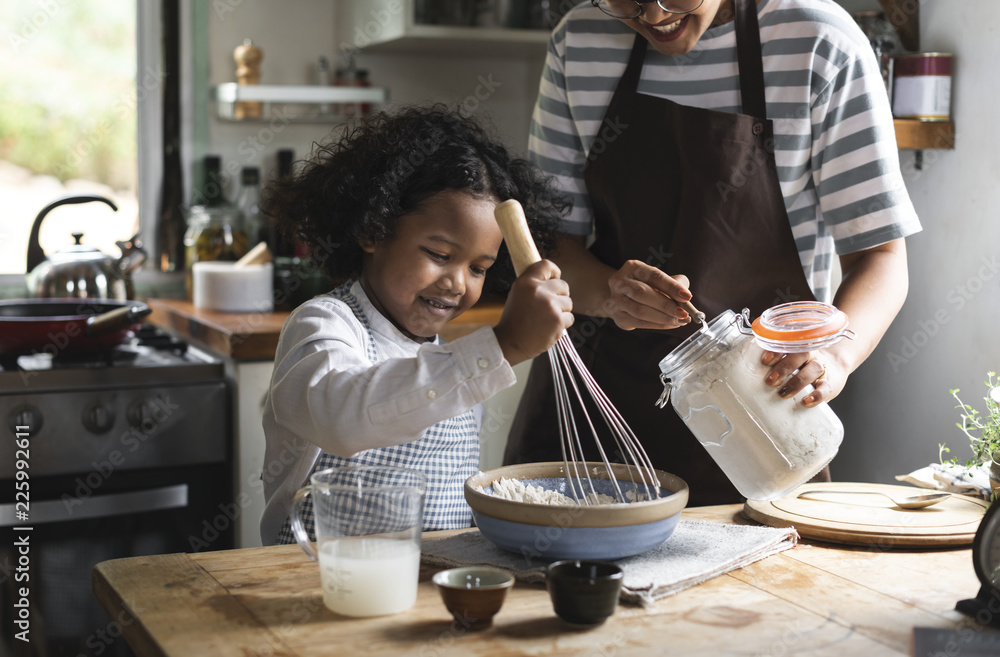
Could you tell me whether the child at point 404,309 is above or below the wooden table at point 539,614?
above

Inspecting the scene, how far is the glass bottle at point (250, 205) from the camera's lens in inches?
103

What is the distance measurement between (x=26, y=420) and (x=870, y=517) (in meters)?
1.47

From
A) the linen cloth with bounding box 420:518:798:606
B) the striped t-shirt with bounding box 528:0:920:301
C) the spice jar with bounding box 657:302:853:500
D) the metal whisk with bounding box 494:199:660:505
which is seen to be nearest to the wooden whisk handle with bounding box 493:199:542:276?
the metal whisk with bounding box 494:199:660:505

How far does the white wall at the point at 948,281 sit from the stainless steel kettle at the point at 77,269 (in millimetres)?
1691

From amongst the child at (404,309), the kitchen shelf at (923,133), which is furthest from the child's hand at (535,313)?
the kitchen shelf at (923,133)

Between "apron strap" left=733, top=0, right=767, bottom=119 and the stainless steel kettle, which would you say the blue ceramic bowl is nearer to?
"apron strap" left=733, top=0, right=767, bottom=119

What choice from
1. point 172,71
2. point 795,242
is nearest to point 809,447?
point 795,242

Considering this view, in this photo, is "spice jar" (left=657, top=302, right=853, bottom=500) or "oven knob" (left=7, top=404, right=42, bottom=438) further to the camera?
"oven knob" (left=7, top=404, right=42, bottom=438)

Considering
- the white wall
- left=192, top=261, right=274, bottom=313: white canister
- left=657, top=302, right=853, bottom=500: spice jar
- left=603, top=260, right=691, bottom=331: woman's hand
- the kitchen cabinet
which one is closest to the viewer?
left=657, top=302, right=853, bottom=500: spice jar

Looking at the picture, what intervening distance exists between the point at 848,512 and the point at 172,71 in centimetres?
216

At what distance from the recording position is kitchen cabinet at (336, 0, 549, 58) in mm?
2449

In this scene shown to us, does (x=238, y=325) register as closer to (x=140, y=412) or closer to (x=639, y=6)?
(x=140, y=412)

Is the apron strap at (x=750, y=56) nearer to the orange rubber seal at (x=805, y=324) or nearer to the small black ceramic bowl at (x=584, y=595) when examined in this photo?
the orange rubber seal at (x=805, y=324)

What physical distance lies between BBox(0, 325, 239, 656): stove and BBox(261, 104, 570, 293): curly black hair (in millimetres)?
637
